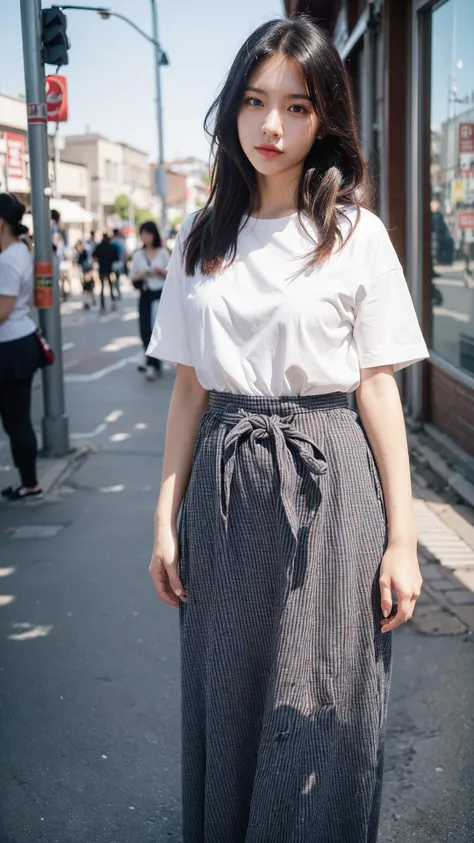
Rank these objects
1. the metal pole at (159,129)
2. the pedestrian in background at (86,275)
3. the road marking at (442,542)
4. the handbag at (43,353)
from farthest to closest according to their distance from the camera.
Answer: the metal pole at (159,129), the pedestrian in background at (86,275), the handbag at (43,353), the road marking at (442,542)

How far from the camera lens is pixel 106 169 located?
3629 inches

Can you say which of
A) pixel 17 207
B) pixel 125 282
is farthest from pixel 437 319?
pixel 125 282

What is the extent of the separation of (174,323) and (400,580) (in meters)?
0.73

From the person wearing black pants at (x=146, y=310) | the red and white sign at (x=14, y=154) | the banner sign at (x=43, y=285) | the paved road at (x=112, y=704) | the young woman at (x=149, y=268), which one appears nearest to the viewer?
the paved road at (x=112, y=704)

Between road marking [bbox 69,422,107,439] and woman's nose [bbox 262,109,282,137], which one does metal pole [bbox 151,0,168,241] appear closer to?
road marking [bbox 69,422,107,439]

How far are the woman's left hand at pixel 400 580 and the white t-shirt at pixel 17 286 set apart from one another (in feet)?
14.6

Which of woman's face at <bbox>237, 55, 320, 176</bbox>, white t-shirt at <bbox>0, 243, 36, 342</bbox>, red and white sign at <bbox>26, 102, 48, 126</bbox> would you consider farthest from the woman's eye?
red and white sign at <bbox>26, 102, 48, 126</bbox>

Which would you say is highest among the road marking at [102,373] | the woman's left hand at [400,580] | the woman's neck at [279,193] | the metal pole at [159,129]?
the metal pole at [159,129]

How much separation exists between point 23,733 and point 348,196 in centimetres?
233

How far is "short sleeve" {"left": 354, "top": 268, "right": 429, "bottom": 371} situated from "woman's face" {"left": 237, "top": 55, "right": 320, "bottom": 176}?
1.07 ft

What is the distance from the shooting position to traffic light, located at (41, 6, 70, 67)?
265 inches

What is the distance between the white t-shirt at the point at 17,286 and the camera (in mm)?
5898

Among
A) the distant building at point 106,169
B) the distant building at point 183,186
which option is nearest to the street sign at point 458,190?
the distant building at point 106,169

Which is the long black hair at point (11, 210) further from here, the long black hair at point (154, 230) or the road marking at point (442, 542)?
the long black hair at point (154, 230)
